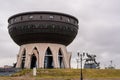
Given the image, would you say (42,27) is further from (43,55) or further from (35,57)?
(35,57)

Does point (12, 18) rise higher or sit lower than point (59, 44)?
higher

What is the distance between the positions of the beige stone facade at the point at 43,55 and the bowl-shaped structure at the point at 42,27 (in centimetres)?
156

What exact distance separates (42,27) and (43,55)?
8.99m

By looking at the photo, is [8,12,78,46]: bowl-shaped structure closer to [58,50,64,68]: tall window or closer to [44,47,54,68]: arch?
[44,47,54,68]: arch

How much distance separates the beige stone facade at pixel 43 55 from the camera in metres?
95.1

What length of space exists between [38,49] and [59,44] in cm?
634

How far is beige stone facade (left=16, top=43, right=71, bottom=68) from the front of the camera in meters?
95.1

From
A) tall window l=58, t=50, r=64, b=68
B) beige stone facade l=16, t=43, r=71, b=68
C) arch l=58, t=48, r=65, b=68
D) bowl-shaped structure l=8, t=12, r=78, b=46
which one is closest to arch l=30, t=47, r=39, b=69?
beige stone facade l=16, t=43, r=71, b=68

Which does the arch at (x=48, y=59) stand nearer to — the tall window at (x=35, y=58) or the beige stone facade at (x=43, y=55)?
the beige stone facade at (x=43, y=55)

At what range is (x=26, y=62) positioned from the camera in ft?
317

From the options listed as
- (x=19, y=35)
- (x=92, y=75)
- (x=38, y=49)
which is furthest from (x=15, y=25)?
(x=92, y=75)

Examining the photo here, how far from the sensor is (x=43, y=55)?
9544 cm

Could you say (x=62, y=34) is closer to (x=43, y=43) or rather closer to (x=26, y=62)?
(x=43, y=43)

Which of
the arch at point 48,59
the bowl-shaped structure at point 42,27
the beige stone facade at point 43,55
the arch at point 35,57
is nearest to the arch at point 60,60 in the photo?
the beige stone facade at point 43,55
